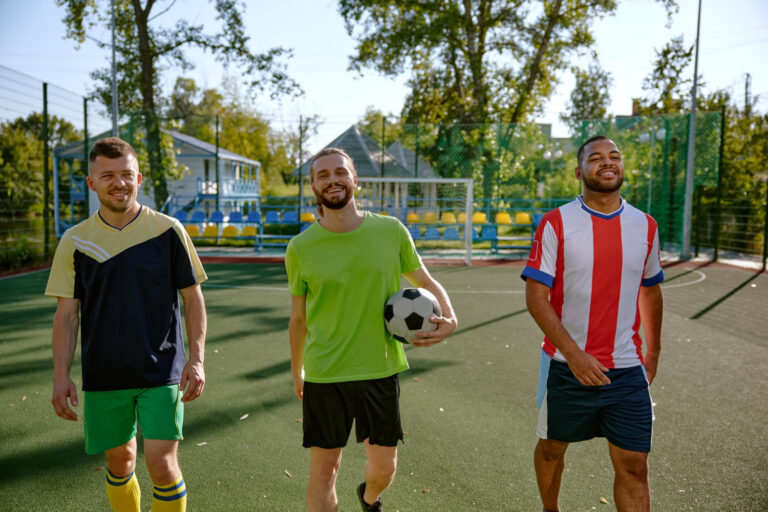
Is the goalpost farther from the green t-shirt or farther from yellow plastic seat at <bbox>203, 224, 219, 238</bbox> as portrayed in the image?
the green t-shirt

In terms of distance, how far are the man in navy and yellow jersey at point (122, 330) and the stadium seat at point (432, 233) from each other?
14.0 meters

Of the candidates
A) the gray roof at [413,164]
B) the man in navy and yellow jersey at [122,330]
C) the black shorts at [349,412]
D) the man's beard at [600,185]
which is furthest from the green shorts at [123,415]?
the gray roof at [413,164]

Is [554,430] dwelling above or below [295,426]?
above

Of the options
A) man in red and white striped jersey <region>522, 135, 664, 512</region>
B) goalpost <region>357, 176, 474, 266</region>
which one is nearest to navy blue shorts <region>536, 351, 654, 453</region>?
man in red and white striped jersey <region>522, 135, 664, 512</region>

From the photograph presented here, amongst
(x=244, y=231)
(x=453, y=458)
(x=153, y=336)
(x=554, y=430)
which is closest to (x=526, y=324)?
(x=453, y=458)

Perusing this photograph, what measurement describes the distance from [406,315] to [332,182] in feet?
2.05

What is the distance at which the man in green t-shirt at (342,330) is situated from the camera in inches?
97.2

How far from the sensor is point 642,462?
8.09ft

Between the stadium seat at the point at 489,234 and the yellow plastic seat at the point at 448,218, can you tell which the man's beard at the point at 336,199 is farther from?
the yellow plastic seat at the point at 448,218

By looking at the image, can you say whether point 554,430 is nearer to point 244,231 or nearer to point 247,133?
point 244,231

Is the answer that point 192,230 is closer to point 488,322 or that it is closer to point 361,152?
point 361,152

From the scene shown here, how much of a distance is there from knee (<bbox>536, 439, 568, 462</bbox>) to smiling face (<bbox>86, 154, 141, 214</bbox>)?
2072 mm

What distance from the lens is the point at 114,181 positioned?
246 cm

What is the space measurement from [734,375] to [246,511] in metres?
4.40
